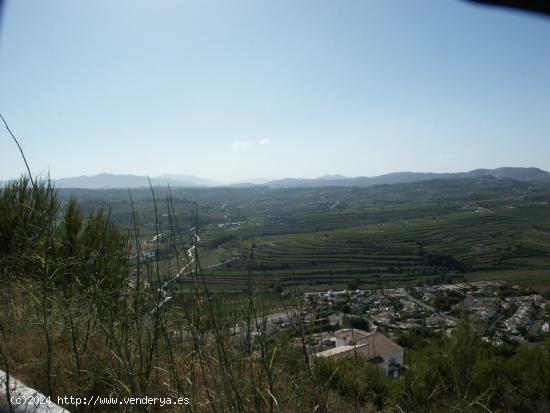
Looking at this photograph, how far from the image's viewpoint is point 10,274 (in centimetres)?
430

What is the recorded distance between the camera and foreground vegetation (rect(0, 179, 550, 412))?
177cm

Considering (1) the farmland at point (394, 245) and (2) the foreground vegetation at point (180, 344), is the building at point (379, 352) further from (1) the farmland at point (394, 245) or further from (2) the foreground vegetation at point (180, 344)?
(1) the farmland at point (394, 245)

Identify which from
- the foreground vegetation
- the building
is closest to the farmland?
the foreground vegetation

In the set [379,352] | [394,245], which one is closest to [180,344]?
[379,352]

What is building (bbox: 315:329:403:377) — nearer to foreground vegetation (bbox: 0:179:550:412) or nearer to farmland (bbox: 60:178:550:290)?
foreground vegetation (bbox: 0:179:550:412)

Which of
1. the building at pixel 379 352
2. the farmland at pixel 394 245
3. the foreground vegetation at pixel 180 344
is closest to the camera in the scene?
the foreground vegetation at pixel 180 344

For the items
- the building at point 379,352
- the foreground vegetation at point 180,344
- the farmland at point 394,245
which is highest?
the foreground vegetation at point 180,344

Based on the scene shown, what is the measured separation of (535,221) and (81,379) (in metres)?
65.8

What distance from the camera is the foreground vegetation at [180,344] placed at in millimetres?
1771

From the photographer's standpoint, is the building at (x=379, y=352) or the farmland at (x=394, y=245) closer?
the building at (x=379, y=352)

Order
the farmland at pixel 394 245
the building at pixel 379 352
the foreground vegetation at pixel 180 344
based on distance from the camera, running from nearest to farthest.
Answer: the foreground vegetation at pixel 180 344, the building at pixel 379 352, the farmland at pixel 394 245

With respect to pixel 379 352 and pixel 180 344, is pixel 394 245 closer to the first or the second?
pixel 379 352

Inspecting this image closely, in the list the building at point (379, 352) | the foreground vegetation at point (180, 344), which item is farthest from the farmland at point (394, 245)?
the building at point (379, 352)

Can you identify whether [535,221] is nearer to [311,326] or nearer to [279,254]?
[279,254]
